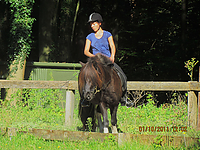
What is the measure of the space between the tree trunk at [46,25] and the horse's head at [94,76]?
→ 9.91 metres

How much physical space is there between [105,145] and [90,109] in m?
1.77

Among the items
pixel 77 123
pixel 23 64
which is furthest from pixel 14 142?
pixel 23 64

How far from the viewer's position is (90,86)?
221 inches

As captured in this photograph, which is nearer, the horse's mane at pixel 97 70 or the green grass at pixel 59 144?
the green grass at pixel 59 144

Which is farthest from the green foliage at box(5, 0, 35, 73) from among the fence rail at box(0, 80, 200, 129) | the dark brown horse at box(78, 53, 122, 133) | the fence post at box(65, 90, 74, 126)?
the dark brown horse at box(78, 53, 122, 133)

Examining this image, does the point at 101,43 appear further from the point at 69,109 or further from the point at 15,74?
the point at 15,74

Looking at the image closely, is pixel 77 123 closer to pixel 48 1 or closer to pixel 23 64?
pixel 23 64

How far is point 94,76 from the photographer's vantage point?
5.70m

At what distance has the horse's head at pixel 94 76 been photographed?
5.61 m

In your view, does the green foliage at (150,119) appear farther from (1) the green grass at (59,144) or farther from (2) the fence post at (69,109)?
(1) the green grass at (59,144)

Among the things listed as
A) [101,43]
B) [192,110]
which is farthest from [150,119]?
[101,43]

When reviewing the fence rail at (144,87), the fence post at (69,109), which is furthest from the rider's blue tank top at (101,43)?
the fence post at (69,109)

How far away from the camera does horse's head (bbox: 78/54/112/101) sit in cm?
561

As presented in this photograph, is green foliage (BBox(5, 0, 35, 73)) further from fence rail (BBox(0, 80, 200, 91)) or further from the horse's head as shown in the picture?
the horse's head
